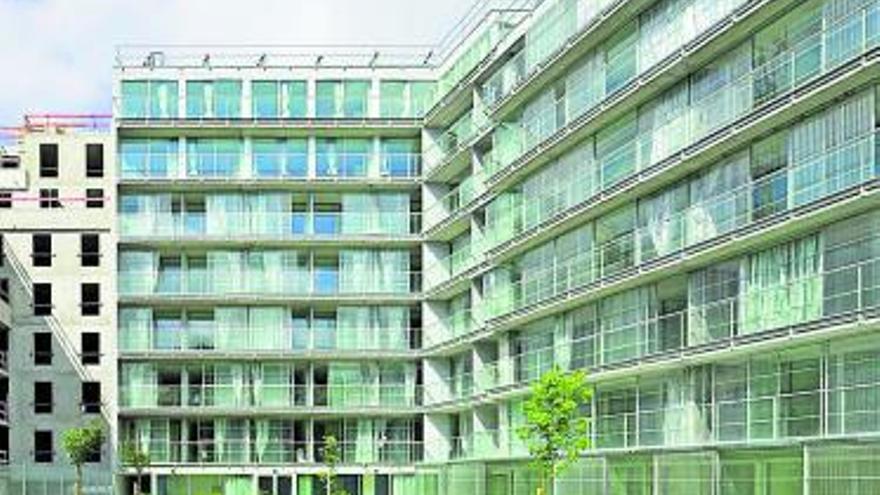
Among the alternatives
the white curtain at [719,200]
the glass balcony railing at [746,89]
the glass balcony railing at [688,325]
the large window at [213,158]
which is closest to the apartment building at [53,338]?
the large window at [213,158]

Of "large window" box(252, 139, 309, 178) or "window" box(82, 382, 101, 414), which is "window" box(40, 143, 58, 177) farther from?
"large window" box(252, 139, 309, 178)

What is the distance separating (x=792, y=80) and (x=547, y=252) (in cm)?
1973

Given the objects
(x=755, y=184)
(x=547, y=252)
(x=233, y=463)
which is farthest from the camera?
(x=233, y=463)

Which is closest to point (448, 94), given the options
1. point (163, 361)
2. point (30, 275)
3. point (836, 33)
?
point (163, 361)

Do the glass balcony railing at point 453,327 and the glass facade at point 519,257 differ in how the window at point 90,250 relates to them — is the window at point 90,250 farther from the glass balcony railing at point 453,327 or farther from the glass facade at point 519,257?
the glass balcony railing at point 453,327

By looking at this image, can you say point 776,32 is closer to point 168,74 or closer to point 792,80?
point 792,80

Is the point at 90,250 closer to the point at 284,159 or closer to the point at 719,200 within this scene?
the point at 284,159

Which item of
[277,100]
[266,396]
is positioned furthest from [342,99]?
[266,396]

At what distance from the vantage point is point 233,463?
7231 centimetres

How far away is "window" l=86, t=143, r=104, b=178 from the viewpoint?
89312 millimetres

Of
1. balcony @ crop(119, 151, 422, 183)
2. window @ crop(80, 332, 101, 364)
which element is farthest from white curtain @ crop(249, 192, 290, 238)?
window @ crop(80, 332, 101, 364)

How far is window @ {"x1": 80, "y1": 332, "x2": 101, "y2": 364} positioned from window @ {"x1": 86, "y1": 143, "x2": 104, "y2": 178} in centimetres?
1191

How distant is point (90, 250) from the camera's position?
83125 millimetres

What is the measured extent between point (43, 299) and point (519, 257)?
34892 mm
